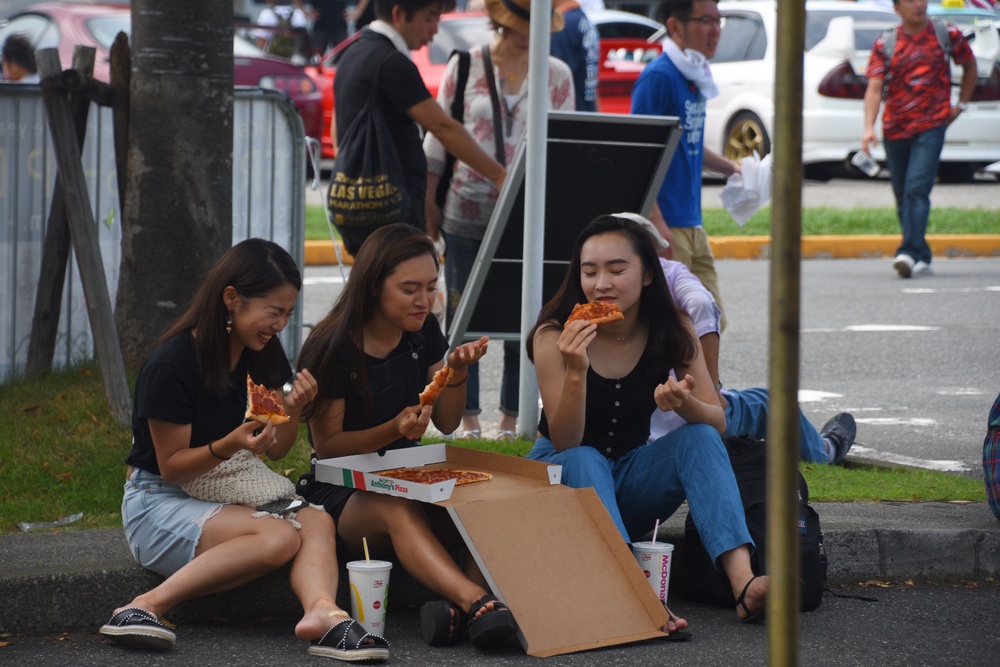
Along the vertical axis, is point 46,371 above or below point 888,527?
above

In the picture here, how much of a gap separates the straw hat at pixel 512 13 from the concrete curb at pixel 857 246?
7096mm

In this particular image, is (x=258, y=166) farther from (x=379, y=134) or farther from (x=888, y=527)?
(x=888, y=527)

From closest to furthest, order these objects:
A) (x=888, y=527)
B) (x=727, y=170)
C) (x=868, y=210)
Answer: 1. (x=888, y=527)
2. (x=727, y=170)
3. (x=868, y=210)

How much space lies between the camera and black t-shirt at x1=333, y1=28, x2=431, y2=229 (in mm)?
5496

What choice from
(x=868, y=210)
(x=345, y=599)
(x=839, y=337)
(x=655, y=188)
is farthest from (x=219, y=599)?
(x=868, y=210)

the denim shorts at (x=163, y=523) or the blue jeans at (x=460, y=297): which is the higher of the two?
the blue jeans at (x=460, y=297)

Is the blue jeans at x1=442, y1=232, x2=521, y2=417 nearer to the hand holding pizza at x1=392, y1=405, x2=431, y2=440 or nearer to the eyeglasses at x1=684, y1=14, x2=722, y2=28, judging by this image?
the eyeglasses at x1=684, y1=14, x2=722, y2=28

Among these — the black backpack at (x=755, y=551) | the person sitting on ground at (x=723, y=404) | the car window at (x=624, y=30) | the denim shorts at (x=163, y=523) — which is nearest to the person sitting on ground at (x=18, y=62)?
the person sitting on ground at (x=723, y=404)

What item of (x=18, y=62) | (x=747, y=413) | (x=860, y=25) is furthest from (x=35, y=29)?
(x=747, y=413)

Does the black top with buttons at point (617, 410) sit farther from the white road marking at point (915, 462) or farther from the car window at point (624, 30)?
the car window at point (624, 30)

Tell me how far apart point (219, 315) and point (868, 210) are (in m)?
11.3

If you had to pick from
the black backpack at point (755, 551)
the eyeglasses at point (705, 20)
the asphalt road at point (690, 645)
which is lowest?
the asphalt road at point (690, 645)

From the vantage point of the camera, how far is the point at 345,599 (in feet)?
13.5

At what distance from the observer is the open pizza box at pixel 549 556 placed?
3750 mm
